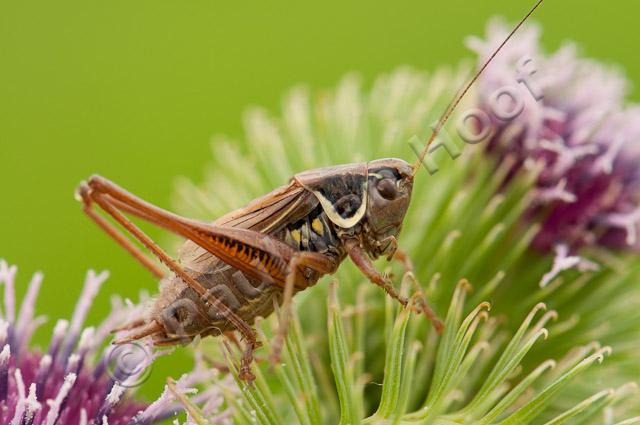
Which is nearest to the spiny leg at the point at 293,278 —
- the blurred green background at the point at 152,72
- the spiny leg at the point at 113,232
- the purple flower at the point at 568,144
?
the spiny leg at the point at 113,232

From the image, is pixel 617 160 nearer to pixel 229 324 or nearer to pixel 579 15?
pixel 229 324

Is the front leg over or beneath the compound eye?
beneath

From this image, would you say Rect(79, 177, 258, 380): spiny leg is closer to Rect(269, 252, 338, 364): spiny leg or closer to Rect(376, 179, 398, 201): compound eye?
Rect(269, 252, 338, 364): spiny leg

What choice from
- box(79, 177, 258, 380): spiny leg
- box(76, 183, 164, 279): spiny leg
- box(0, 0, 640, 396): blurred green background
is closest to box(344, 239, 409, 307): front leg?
box(79, 177, 258, 380): spiny leg

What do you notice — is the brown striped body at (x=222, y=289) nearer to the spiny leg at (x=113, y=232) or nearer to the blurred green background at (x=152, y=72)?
the spiny leg at (x=113, y=232)

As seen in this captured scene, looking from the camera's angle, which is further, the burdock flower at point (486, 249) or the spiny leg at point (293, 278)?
the burdock flower at point (486, 249)
